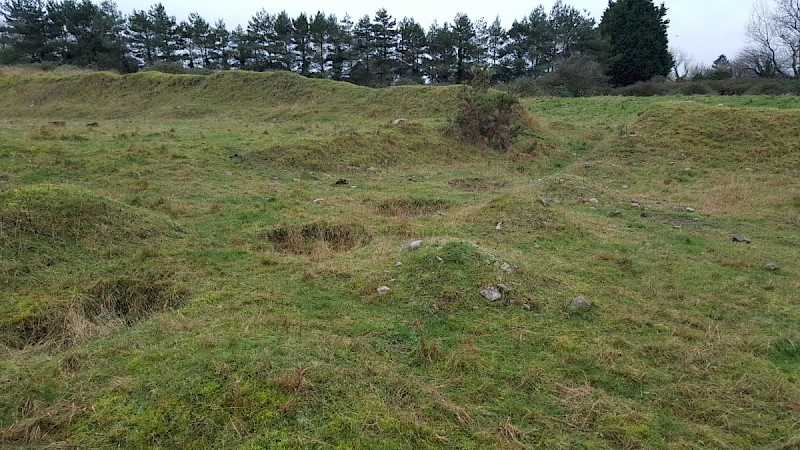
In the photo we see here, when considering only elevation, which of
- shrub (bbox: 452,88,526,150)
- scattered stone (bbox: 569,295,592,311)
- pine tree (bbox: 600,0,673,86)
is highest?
pine tree (bbox: 600,0,673,86)

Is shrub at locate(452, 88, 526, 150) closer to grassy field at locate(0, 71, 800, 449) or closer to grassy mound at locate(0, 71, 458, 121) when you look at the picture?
grassy mound at locate(0, 71, 458, 121)

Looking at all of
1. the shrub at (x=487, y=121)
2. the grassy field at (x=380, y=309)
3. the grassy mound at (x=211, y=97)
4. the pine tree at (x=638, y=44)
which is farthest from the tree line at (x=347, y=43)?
the grassy field at (x=380, y=309)

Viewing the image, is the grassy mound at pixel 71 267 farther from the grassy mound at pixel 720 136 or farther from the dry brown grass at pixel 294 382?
the grassy mound at pixel 720 136

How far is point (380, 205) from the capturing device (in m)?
9.25

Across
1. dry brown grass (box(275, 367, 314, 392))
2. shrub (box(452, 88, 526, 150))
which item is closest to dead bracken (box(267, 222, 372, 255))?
dry brown grass (box(275, 367, 314, 392))

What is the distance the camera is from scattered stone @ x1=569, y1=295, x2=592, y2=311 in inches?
193

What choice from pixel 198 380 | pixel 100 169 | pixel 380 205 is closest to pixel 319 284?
pixel 198 380

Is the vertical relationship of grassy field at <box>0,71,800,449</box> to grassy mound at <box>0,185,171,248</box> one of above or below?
below

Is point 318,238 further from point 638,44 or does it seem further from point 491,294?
point 638,44

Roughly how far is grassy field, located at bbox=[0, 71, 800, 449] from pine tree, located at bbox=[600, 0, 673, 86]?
3147 cm

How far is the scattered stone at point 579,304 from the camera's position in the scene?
490 cm

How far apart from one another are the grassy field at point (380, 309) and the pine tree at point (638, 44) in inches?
1239

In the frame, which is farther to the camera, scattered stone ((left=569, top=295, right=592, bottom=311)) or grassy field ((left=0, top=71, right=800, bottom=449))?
scattered stone ((left=569, top=295, right=592, bottom=311))

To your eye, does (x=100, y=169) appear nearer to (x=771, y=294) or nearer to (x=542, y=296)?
(x=542, y=296)
